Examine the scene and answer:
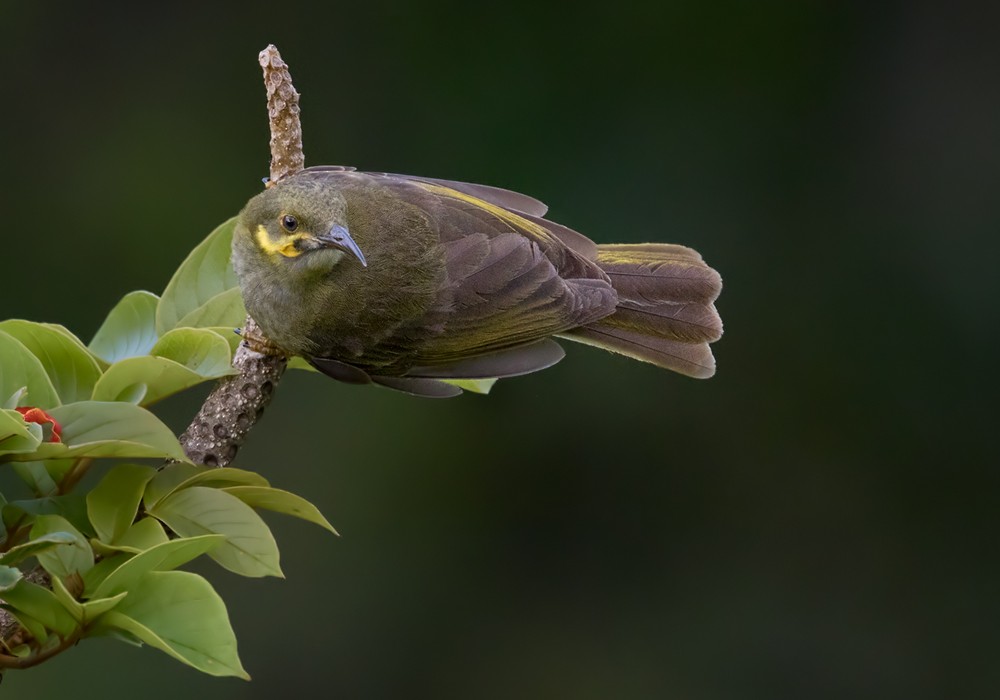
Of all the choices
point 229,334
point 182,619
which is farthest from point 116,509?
point 229,334

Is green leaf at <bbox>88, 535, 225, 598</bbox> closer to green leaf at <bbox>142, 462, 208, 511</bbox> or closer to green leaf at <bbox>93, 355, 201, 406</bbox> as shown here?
green leaf at <bbox>142, 462, 208, 511</bbox>

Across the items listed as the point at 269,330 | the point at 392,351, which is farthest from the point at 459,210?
the point at 269,330

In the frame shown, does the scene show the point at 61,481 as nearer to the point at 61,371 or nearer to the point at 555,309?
the point at 61,371


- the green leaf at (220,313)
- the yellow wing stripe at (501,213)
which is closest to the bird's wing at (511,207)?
the yellow wing stripe at (501,213)

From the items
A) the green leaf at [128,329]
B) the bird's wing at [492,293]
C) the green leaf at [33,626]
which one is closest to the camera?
the green leaf at [33,626]

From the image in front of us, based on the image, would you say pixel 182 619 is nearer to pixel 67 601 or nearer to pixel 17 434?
pixel 67 601

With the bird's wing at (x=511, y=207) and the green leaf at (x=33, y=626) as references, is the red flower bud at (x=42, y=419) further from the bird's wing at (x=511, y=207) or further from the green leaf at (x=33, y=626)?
the bird's wing at (x=511, y=207)

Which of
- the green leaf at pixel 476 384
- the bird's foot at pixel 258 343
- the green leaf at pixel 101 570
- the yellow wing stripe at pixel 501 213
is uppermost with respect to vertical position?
the yellow wing stripe at pixel 501 213
